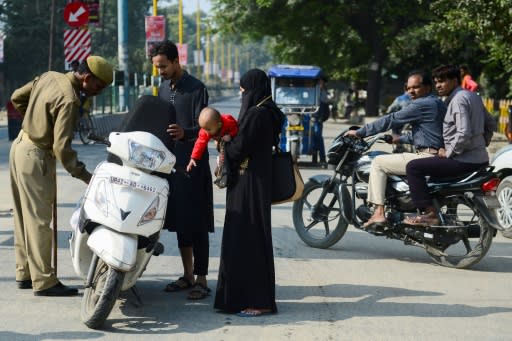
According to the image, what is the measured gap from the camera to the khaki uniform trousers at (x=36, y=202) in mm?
7223

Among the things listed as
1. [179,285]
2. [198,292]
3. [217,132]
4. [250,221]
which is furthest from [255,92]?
A: [179,285]

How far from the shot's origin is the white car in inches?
424

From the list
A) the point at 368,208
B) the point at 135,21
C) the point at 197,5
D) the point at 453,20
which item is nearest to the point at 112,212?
the point at 368,208

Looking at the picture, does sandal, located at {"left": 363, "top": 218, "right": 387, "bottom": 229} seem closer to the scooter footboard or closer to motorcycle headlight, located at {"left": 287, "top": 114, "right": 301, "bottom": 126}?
the scooter footboard

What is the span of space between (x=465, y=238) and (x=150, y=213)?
11.4 ft

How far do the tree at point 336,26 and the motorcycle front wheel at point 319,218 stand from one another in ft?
93.8

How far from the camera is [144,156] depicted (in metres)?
6.43

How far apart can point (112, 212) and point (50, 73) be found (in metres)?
1.47

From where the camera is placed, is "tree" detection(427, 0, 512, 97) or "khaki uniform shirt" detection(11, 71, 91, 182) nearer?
"khaki uniform shirt" detection(11, 71, 91, 182)

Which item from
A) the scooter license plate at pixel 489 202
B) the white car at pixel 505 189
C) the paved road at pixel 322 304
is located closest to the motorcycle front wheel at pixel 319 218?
the paved road at pixel 322 304

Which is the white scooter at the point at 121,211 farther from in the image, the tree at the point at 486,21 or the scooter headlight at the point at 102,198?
the tree at the point at 486,21

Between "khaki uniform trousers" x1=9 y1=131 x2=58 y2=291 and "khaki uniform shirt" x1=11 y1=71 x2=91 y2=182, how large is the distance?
0.35ft

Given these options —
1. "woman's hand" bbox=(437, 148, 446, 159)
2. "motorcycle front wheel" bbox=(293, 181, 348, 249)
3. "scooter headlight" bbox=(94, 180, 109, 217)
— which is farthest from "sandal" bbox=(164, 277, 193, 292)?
"woman's hand" bbox=(437, 148, 446, 159)

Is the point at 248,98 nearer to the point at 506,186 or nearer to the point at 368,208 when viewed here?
the point at 368,208
